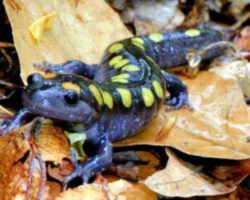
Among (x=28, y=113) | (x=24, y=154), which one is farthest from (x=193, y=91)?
(x=24, y=154)

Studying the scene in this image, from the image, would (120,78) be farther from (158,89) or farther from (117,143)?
(117,143)

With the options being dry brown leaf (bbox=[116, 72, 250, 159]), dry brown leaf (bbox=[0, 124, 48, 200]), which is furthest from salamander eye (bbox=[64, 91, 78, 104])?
dry brown leaf (bbox=[116, 72, 250, 159])

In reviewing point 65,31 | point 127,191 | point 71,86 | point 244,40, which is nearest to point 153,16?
point 244,40

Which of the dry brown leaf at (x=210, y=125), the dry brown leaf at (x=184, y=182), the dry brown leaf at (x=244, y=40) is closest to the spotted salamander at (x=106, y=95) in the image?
the dry brown leaf at (x=210, y=125)

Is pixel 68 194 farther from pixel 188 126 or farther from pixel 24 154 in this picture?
pixel 188 126

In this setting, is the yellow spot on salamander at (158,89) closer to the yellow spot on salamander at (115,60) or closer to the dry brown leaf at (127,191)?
the yellow spot on salamander at (115,60)

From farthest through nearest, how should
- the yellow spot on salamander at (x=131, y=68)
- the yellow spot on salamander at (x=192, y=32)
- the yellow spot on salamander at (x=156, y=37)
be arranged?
the yellow spot on salamander at (x=192, y=32) → the yellow spot on salamander at (x=156, y=37) → the yellow spot on salamander at (x=131, y=68)
